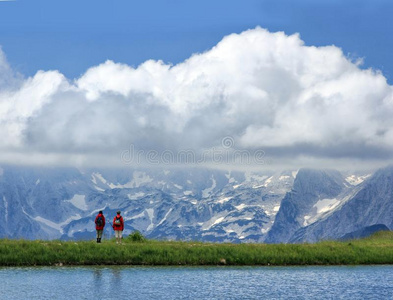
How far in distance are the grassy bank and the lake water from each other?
9.49ft

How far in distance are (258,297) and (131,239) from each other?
32.1 m

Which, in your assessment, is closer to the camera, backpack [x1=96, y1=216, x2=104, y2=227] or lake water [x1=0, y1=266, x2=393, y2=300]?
lake water [x1=0, y1=266, x2=393, y2=300]

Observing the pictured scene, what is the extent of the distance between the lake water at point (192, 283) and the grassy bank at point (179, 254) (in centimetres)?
289

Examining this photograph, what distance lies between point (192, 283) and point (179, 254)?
46.3 feet

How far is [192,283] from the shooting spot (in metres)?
59.6

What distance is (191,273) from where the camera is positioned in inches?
2598

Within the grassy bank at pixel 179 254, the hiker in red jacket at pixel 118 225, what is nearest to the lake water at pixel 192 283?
the grassy bank at pixel 179 254

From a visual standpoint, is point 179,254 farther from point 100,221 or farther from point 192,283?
point 192,283

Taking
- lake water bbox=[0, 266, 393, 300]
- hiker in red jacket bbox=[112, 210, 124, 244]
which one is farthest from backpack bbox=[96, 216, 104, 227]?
lake water bbox=[0, 266, 393, 300]

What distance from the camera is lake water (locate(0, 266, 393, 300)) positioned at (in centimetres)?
5391

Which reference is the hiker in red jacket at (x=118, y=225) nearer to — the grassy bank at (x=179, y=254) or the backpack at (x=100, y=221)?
the grassy bank at (x=179, y=254)

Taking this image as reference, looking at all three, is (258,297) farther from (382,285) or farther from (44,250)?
(44,250)

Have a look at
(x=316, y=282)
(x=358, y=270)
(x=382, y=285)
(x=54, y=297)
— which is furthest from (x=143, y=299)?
(x=358, y=270)

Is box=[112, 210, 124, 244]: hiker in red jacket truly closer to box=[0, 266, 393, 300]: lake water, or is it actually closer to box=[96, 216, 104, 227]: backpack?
box=[96, 216, 104, 227]: backpack
